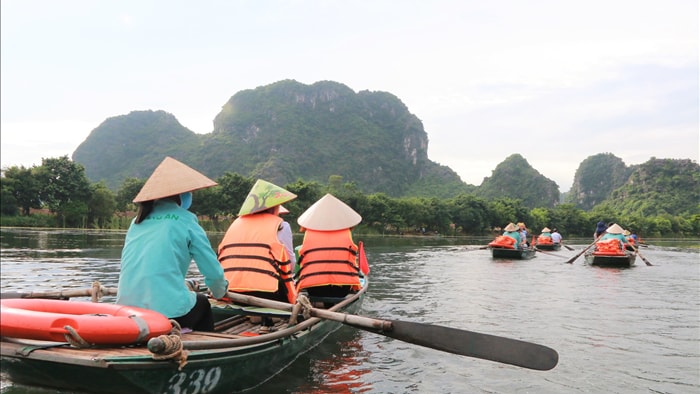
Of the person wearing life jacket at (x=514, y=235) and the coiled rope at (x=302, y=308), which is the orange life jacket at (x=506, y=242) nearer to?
the person wearing life jacket at (x=514, y=235)

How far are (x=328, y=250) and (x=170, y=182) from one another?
10.2ft

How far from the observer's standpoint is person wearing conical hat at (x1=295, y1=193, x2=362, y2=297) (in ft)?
22.0

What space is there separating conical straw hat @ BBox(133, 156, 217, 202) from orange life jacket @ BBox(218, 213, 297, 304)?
1433 millimetres

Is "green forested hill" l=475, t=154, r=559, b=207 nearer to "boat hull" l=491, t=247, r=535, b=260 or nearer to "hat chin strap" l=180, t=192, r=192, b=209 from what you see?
"boat hull" l=491, t=247, r=535, b=260

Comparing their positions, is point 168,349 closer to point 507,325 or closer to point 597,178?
point 507,325

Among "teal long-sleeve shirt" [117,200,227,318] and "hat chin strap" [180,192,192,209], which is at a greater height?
"hat chin strap" [180,192,192,209]

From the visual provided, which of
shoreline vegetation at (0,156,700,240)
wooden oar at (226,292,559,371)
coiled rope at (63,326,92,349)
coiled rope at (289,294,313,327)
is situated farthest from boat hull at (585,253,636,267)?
shoreline vegetation at (0,156,700,240)

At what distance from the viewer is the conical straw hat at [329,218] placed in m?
6.71

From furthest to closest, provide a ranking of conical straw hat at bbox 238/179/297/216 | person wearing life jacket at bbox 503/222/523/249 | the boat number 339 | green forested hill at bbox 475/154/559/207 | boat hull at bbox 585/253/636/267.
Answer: green forested hill at bbox 475/154/559/207, person wearing life jacket at bbox 503/222/523/249, boat hull at bbox 585/253/636/267, conical straw hat at bbox 238/179/297/216, the boat number 339

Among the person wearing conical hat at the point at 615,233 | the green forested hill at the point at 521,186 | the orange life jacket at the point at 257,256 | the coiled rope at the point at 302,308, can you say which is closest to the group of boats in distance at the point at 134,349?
the coiled rope at the point at 302,308

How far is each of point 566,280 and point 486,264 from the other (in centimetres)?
473

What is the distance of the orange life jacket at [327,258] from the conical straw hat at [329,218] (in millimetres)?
82

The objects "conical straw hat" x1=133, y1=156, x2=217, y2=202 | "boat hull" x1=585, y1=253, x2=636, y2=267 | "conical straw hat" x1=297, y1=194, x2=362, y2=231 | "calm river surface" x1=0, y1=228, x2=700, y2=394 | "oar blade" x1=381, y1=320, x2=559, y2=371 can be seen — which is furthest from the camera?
"boat hull" x1=585, y1=253, x2=636, y2=267

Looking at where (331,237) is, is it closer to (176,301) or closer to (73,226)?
(176,301)
